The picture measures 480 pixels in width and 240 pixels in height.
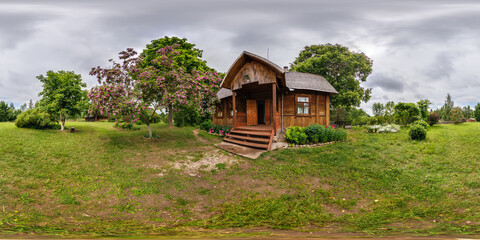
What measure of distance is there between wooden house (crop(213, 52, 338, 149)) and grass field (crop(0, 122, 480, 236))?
293 centimetres

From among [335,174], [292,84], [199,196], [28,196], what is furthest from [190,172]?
[292,84]

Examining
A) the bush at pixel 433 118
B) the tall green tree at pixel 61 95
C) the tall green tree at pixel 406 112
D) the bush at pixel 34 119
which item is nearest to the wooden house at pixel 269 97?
the tall green tree at pixel 406 112

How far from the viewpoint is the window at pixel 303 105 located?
1492 cm

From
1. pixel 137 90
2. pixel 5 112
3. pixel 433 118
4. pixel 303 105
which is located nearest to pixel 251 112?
pixel 303 105

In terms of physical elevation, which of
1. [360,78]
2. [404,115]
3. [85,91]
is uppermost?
[360,78]

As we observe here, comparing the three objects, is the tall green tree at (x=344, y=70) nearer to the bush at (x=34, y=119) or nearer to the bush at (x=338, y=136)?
the bush at (x=338, y=136)

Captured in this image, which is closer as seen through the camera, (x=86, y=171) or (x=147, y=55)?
(x=86, y=171)

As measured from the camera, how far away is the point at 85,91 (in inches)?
561

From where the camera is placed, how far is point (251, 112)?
16.9 meters

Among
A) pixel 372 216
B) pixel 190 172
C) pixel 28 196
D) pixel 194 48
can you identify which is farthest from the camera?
pixel 194 48

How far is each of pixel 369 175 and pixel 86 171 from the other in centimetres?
1075

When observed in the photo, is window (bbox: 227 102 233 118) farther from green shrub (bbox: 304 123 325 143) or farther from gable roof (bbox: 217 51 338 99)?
green shrub (bbox: 304 123 325 143)

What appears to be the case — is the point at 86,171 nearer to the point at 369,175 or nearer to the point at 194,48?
the point at 369,175

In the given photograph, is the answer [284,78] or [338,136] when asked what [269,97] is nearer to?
[284,78]
